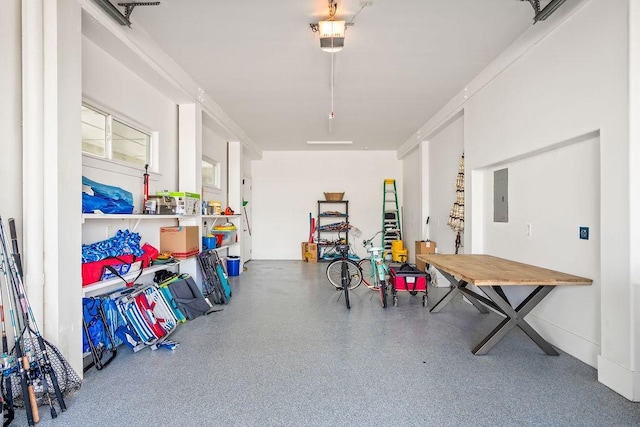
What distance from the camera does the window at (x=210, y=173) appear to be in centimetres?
536

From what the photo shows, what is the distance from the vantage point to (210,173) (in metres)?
5.66

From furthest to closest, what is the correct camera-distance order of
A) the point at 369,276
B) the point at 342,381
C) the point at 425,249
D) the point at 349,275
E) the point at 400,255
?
the point at 400,255 < the point at 369,276 < the point at 425,249 < the point at 349,275 < the point at 342,381

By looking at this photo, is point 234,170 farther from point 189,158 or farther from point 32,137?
point 32,137

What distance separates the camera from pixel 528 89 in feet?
9.64

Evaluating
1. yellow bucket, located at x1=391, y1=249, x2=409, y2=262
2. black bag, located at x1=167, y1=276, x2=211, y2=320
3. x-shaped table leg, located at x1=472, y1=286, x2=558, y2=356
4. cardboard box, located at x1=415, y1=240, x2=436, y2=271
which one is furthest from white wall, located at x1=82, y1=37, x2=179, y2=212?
yellow bucket, located at x1=391, y1=249, x2=409, y2=262

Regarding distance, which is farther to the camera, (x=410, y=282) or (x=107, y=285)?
(x=410, y=282)

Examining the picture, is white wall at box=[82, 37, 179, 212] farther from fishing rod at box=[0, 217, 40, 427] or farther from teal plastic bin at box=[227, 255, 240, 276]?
teal plastic bin at box=[227, 255, 240, 276]

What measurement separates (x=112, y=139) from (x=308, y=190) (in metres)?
5.31

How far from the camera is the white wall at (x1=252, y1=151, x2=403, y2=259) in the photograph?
799cm

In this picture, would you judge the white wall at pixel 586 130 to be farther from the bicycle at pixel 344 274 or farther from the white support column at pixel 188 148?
the white support column at pixel 188 148

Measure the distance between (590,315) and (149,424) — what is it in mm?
3217

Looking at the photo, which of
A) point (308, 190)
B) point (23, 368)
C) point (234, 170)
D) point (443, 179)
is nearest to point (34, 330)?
point (23, 368)

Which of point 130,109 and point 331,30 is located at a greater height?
point 331,30

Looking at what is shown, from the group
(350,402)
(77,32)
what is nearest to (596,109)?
(350,402)
